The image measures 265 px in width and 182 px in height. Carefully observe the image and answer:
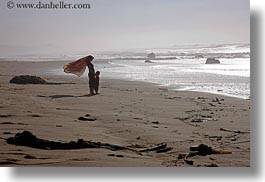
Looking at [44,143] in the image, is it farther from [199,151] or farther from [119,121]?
[199,151]

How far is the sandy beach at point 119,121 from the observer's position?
2043mm

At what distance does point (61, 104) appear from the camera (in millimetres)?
2086

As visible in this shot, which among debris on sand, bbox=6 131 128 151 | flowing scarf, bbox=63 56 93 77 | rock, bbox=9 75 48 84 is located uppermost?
flowing scarf, bbox=63 56 93 77

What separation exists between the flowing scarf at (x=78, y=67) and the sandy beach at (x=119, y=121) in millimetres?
23

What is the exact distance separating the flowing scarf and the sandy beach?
0.07ft

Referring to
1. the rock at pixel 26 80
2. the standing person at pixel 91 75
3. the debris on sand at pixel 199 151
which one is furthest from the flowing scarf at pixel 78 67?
the debris on sand at pixel 199 151

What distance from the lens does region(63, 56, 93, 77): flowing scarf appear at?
6.83 ft

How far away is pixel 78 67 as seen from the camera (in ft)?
6.84

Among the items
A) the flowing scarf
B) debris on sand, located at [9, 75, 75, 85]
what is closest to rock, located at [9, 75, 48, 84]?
debris on sand, located at [9, 75, 75, 85]

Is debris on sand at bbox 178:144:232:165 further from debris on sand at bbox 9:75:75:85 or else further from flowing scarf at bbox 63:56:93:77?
debris on sand at bbox 9:75:75:85

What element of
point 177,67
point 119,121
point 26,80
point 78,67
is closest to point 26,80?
point 26,80

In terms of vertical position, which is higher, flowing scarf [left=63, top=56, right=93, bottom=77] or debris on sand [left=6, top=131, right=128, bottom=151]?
flowing scarf [left=63, top=56, right=93, bottom=77]

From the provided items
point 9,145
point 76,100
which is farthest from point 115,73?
point 9,145

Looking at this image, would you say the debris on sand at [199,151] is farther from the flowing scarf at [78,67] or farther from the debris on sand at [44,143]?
the flowing scarf at [78,67]
